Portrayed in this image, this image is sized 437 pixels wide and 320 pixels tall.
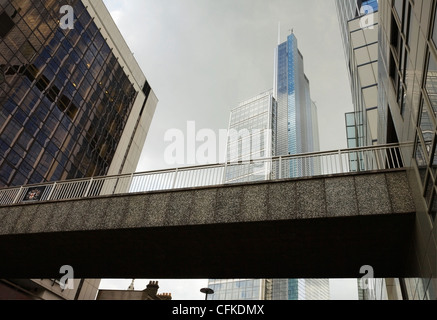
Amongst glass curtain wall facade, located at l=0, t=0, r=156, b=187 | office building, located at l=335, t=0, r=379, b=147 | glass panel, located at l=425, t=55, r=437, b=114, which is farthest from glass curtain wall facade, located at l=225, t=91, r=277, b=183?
glass panel, located at l=425, t=55, r=437, b=114

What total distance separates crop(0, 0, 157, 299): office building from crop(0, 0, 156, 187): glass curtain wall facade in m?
0.09

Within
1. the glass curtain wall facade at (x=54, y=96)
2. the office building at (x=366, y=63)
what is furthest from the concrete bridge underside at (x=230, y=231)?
the glass curtain wall facade at (x=54, y=96)

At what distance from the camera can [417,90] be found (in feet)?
24.7

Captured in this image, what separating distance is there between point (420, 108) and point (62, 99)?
34136 mm

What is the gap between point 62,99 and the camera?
34625 mm

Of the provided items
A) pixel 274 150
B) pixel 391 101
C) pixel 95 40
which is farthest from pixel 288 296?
pixel 391 101

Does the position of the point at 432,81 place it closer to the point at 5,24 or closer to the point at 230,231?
the point at 230,231

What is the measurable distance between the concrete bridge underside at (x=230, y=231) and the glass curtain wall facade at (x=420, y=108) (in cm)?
78

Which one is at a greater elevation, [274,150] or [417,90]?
[274,150]

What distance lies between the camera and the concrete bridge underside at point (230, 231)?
861 centimetres

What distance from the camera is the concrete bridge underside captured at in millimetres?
8609

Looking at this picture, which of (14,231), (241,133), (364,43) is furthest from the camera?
(241,133)
